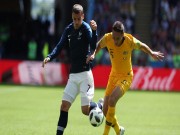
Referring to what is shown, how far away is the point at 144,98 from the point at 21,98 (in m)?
5.23

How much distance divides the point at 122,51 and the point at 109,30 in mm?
21883

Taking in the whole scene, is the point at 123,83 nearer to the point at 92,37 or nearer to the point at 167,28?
the point at 92,37

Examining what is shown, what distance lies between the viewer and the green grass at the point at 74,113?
46.6 ft

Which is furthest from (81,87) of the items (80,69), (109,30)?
(109,30)

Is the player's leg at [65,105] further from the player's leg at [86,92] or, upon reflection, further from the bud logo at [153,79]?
the bud logo at [153,79]

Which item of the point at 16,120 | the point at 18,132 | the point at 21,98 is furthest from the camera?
the point at 21,98

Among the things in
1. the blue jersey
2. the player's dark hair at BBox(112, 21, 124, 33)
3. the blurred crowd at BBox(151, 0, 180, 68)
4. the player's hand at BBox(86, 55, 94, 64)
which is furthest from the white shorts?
the blurred crowd at BBox(151, 0, 180, 68)

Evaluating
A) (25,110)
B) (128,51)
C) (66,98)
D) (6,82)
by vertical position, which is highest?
(128,51)

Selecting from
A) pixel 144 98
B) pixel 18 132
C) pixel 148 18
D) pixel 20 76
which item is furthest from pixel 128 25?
pixel 18 132

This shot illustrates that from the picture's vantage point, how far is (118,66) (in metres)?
12.2

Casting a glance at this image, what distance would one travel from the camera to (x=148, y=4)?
35.4 m

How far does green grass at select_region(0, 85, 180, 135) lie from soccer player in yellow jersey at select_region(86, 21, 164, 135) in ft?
5.32

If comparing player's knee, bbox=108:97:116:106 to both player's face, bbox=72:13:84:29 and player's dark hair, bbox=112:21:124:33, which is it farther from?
player's face, bbox=72:13:84:29

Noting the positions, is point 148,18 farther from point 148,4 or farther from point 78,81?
point 78,81
